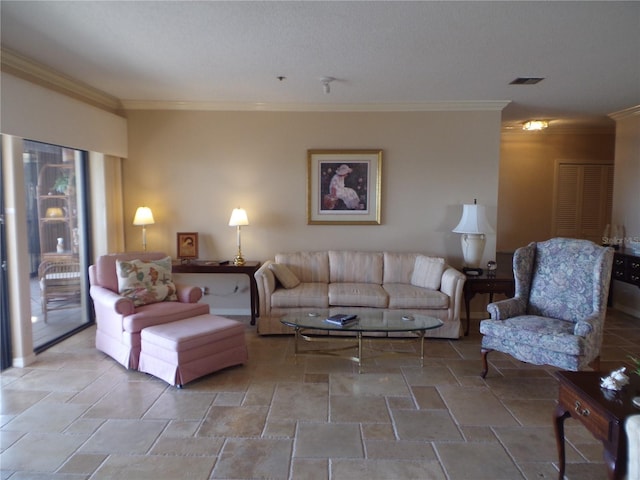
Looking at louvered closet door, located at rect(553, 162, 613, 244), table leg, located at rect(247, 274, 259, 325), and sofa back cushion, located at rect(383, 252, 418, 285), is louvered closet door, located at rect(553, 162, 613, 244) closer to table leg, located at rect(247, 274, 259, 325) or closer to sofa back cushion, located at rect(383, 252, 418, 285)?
sofa back cushion, located at rect(383, 252, 418, 285)

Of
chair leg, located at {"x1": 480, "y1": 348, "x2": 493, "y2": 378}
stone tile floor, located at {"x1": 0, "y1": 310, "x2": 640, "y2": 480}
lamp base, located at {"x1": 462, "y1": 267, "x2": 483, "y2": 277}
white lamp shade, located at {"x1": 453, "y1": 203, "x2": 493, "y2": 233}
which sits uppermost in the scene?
white lamp shade, located at {"x1": 453, "y1": 203, "x2": 493, "y2": 233}

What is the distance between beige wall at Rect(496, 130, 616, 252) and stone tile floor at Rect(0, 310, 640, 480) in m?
3.62

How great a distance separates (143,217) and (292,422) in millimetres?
3270

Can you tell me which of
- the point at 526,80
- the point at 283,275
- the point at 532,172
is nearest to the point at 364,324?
the point at 283,275

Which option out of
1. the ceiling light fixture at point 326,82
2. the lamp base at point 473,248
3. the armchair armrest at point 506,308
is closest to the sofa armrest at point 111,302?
the ceiling light fixture at point 326,82

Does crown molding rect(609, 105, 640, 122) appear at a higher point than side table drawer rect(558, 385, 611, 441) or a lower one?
higher

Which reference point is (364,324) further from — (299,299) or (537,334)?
(537,334)

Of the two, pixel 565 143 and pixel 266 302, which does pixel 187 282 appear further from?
pixel 565 143

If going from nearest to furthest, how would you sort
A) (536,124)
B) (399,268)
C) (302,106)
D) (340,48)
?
(340,48) → (399,268) → (302,106) → (536,124)

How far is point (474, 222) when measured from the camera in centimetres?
477

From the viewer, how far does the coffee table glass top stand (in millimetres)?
3555

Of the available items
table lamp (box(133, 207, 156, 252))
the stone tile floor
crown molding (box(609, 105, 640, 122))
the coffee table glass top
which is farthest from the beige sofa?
crown molding (box(609, 105, 640, 122))

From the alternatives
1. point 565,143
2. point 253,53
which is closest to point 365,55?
point 253,53

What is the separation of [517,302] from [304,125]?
320 centimetres
